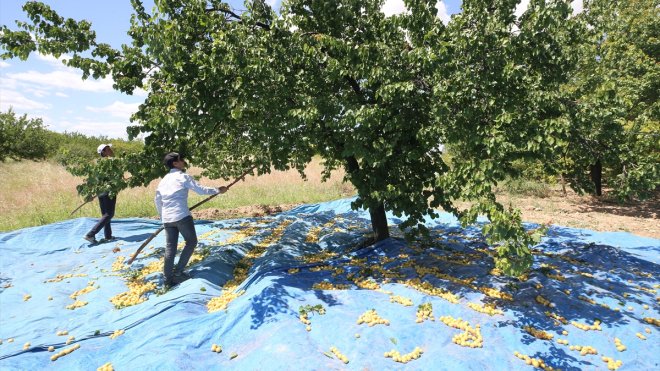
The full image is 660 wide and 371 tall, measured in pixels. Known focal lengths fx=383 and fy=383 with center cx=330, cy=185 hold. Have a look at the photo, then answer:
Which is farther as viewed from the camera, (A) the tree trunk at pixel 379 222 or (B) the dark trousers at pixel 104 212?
(B) the dark trousers at pixel 104 212

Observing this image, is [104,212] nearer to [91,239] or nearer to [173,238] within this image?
[91,239]

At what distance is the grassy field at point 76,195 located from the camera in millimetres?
12000

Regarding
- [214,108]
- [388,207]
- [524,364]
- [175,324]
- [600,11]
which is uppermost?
[600,11]

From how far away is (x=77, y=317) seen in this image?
497cm

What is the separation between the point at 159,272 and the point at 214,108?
301 cm

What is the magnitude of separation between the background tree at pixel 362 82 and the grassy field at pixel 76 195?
24.5 feet

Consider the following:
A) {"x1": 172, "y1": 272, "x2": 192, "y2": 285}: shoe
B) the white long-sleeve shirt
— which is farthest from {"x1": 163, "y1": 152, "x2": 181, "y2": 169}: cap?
{"x1": 172, "y1": 272, "x2": 192, "y2": 285}: shoe

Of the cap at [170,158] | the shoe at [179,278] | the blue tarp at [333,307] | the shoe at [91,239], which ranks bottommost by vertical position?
the blue tarp at [333,307]

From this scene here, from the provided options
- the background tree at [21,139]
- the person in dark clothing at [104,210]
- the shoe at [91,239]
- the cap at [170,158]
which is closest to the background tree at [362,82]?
the cap at [170,158]

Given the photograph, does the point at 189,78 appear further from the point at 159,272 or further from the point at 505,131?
the point at 505,131

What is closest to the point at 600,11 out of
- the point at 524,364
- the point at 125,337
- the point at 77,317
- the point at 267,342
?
the point at 524,364

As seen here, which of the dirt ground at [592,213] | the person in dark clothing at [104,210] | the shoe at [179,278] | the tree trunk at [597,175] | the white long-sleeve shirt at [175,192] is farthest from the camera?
the tree trunk at [597,175]

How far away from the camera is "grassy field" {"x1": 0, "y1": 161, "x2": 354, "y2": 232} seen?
12000 millimetres

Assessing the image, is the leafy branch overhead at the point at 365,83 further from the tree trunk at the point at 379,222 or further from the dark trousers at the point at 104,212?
the dark trousers at the point at 104,212
